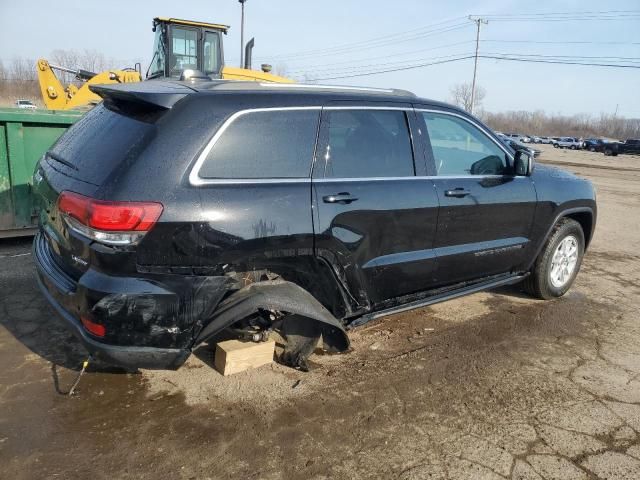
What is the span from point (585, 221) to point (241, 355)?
12.9 feet

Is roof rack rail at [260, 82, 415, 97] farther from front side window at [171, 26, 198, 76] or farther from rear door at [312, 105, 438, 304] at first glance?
front side window at [171, 26, 198, 76]

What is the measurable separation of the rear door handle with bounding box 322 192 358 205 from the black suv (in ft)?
0.03

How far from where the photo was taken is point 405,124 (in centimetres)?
384

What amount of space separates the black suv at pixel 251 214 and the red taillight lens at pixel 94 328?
13 mm

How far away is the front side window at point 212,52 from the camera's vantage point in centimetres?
1129

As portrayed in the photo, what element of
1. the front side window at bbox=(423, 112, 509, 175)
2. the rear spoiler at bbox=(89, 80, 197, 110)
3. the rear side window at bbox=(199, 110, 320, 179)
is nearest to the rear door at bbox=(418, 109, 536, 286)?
the front side window at bbox=(423, 112, 509, 175)

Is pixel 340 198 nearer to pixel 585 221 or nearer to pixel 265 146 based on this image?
pixel 265 146

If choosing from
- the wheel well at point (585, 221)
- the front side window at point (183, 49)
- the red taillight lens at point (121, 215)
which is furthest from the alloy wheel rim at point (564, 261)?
the front side window at point (183, 49)

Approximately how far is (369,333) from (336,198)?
4.98ft

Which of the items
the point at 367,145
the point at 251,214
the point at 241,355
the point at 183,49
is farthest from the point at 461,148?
the point at 183,49

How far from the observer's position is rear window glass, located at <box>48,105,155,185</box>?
2.82m

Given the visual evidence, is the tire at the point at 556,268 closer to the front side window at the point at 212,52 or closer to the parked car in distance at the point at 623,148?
the front side window at the point at 212,52

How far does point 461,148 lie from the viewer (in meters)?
4.30

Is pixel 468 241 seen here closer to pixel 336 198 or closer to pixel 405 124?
pixel 405 124
